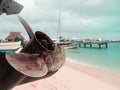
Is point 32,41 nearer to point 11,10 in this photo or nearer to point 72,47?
point 11,10

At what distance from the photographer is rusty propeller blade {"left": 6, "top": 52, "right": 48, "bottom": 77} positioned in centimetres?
234

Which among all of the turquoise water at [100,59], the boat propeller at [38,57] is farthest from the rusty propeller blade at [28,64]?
the turquoise water at [100,59]

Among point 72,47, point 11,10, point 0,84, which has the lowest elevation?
point 72,47

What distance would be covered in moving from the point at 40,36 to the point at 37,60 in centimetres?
38

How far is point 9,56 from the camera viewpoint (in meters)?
2.45

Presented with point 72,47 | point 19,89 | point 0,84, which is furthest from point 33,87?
point 72,47

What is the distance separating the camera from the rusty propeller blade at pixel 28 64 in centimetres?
234

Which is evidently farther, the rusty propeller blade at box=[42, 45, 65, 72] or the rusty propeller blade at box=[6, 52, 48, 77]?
the rusty propeller blade at box=[42, 45, 65, 72]

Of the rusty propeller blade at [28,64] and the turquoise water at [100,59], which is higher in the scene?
the rusty propeller blade at [28,64]

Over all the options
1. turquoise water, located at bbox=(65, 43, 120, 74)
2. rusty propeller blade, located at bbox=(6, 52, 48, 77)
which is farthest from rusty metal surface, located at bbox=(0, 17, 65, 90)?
turquoise water, located at bbox=(65, 43, 120, 74)

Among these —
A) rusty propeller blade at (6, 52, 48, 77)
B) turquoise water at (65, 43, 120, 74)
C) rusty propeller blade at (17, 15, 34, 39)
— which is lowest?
turquoise water at (65, 43, 120, 74)

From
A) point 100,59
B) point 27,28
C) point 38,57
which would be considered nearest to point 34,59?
point 38,57

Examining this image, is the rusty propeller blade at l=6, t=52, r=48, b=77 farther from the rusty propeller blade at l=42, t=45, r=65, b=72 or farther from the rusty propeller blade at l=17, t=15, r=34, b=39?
the rusty propeller blade at l=17, t=15, r=34, b=39

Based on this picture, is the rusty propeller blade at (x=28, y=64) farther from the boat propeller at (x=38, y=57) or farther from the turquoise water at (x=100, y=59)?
the turquoise water at (x=100, y=59)
